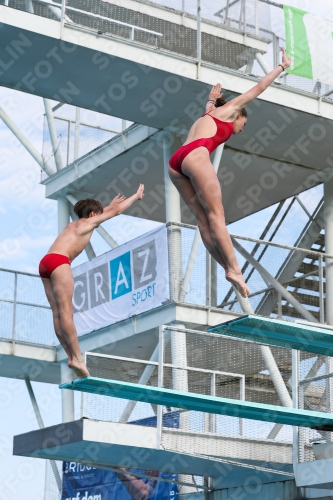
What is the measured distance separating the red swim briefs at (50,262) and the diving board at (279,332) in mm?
1689

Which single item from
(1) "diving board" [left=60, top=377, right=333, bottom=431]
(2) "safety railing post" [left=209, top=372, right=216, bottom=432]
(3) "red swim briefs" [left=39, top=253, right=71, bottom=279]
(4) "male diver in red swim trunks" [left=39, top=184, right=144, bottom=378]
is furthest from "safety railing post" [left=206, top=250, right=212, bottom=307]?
(3) "red swim briefs" [left=39, top=253, right=71, bottom=279]

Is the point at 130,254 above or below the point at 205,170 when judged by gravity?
above

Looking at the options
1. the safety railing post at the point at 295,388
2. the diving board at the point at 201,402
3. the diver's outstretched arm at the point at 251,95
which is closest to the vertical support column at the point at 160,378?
the safety railing post at the point at 295,388

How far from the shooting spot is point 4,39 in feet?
56.2

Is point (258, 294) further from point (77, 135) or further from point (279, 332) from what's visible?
point (279, 332)

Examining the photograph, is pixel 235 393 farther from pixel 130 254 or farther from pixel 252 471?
pixel 130 254

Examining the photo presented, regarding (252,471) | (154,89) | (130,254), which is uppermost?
(154,89)

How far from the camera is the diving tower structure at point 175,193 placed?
17.5 metres

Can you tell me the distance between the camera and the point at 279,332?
11312 millimetres

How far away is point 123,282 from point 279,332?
9.83 metres

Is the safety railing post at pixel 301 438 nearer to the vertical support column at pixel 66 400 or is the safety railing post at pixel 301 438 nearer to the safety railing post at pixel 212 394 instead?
the safety railing post at pixel 212 394

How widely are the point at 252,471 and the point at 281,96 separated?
22.9ft

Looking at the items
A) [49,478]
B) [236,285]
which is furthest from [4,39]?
[49,478]

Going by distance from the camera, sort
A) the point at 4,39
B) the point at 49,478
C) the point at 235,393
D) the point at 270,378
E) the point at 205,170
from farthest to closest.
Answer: the point at 49,478 < the point at 270,378 < the point at 235,393 < the point at 4,39 < the point at 205,170
